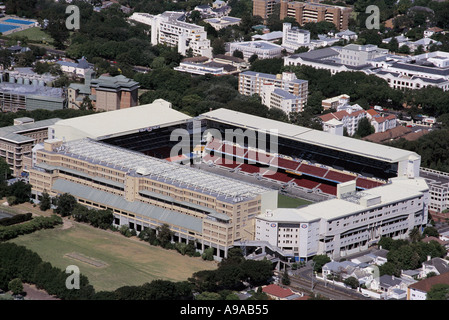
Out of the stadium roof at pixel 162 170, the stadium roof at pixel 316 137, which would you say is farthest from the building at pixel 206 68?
the stadium roof at pixel 162 170

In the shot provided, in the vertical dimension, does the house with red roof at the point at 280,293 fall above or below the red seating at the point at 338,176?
below

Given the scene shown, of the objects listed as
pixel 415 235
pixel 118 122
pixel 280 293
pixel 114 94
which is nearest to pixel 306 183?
pixel 415 235

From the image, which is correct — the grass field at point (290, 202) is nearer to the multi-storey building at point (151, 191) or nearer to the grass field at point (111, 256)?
the multi-storey building at point (151, 191)

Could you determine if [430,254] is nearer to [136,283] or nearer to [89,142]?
[136,283]

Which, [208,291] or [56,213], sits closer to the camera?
[208,291]

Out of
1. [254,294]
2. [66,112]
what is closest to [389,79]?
[66,112]

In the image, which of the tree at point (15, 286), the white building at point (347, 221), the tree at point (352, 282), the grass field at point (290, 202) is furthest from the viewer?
the grass field at point (290, 202)
